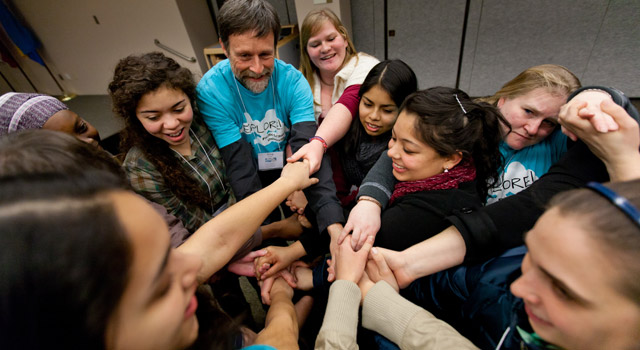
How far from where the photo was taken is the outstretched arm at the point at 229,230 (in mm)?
812

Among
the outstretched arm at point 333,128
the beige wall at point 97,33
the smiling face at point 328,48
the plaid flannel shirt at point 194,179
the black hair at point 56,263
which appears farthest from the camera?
the beige wall at point 97,33

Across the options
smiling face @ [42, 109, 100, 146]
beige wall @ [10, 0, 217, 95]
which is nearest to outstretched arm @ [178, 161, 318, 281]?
smiling face @ [42, 109, 100, 146]

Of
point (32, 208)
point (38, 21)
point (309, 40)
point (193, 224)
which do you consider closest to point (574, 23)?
point (309, 40)

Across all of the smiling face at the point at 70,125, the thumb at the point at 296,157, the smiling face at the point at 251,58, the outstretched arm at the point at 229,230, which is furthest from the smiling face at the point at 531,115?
the smiling face at the point at 70,125

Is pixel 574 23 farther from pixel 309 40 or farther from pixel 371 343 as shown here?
pixel 371 343

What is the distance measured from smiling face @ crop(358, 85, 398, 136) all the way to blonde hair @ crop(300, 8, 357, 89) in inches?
25.6

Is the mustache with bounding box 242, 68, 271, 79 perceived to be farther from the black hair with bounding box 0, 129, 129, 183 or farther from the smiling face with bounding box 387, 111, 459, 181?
the black hair with bounding box 0, 129, 129, 183

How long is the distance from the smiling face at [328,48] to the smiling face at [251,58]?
23.8 inches

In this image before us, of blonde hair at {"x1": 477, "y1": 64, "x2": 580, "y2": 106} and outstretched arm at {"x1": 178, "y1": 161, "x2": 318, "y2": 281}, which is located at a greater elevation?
blonde hair at {"x1": 477, "y1": 64, "x2": 580, "y2": 106}

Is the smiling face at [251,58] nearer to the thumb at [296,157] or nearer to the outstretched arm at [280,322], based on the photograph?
the thumb at [296,157]

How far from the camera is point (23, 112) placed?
1003 millimetres

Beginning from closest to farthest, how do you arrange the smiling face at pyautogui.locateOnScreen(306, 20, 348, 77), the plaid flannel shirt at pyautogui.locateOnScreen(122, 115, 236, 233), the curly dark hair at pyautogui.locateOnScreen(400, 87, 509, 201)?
the curly dark hair at pyautogui.locateOnScreen(400, 87, 509, 201) → the plaid flannel shirt at pyautogui.locateOnScreen(122, 115, 236, 233) → the smiling face at pyautogui.locateOnScreen(306, 20, 348, 77)

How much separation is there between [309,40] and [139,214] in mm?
1666

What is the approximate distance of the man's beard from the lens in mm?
1178
